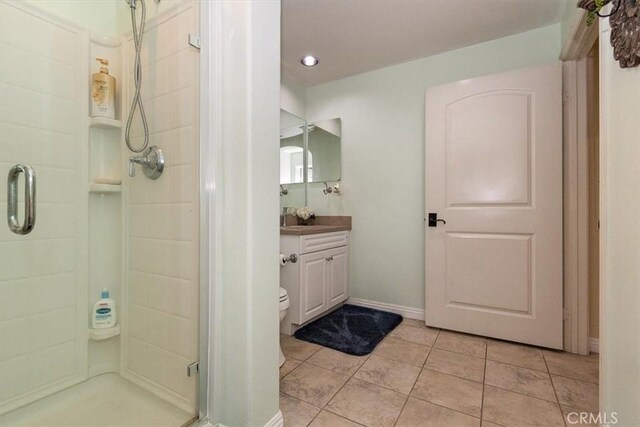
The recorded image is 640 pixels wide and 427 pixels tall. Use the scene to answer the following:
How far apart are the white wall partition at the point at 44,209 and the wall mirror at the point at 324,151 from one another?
1946 mm

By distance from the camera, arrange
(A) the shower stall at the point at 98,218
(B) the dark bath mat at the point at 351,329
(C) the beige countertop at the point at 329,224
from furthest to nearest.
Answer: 1. (C) the beige countertop at the point at 329,224
2. (B) the dark bath mat at the point at 351,329
3. (A) the shower stall at the point at 98,218

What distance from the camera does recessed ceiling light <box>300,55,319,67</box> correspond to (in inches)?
101

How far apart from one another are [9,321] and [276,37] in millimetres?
1697

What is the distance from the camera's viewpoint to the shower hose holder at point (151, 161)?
136cm

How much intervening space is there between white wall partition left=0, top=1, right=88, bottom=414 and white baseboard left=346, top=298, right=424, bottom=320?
2.09 m

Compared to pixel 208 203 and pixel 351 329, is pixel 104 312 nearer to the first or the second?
pixel 208 203

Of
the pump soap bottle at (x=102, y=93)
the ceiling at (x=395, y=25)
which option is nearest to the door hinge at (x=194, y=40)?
the pump soap bottle at (x=102, y=93)

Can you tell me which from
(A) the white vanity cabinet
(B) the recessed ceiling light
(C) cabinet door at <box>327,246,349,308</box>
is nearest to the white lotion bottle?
(A) the white vanity cabinet

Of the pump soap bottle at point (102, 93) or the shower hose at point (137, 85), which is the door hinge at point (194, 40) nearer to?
the shower hose at point (137, 85)

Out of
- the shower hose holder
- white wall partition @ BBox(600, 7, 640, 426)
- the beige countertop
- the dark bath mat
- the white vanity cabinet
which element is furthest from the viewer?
the beige countertop

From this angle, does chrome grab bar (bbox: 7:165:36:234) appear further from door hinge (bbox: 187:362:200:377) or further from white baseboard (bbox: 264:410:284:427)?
white baseboard (bbox: 264:410:284:427)

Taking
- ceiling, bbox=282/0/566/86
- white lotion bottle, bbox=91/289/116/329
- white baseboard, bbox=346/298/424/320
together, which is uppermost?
ceiling, bbox=282/0/566/86

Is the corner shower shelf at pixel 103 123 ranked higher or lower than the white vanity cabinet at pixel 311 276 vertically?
higher

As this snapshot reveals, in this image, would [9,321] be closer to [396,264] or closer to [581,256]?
[396,264]
